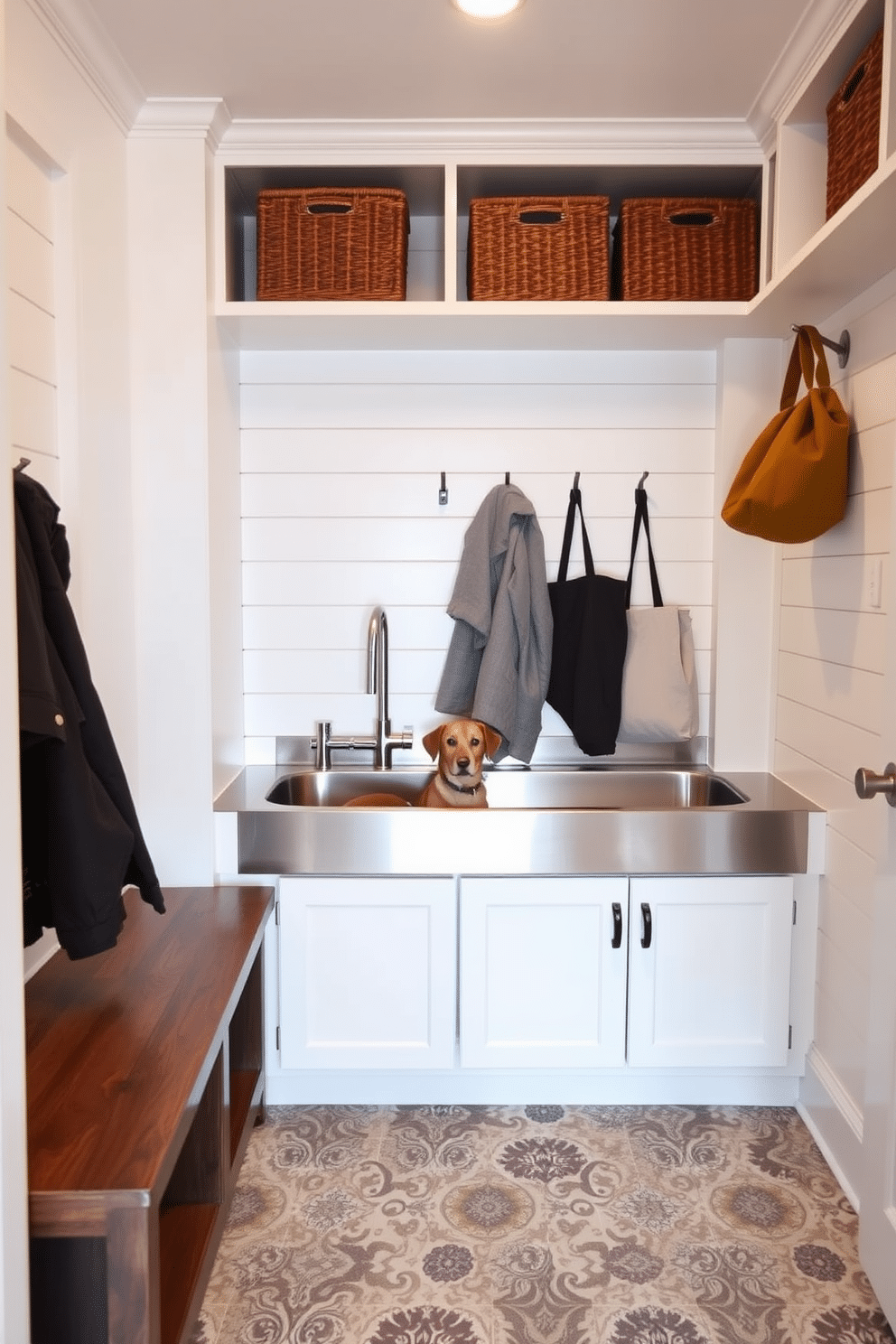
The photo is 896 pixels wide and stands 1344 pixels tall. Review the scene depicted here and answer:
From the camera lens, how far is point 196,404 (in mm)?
2479

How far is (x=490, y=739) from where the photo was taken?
2.73 m

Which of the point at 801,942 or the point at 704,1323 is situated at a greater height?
→ the point at 801,942

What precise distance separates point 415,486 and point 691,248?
0.95 m

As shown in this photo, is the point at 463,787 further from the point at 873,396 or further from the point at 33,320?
the point at 33,320

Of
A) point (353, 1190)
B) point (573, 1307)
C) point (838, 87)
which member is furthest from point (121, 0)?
point (573, 1307)

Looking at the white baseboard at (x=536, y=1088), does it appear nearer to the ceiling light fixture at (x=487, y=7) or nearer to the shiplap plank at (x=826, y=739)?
the shiplap plank at (x=826, y=739)

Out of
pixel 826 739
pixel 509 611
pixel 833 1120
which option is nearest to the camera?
pixel 833 1120

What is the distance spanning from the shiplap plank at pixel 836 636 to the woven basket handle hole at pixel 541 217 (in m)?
1.14

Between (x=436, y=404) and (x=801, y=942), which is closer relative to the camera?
(x=801, y=942)

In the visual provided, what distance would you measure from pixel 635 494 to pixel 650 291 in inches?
22.7

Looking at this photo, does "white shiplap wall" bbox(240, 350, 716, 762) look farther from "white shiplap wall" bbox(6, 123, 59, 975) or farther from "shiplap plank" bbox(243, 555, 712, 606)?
"white shiplap wall" bbox(6, 123, 59, 975)

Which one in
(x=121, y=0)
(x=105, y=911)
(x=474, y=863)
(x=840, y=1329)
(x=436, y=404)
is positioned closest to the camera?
(x=105, y=911)

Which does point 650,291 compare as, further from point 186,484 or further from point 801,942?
point 801,942

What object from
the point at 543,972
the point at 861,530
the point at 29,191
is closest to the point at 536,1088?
the point at 543,972
